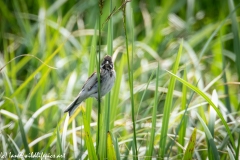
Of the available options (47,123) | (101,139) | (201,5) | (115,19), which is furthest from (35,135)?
(201,5)

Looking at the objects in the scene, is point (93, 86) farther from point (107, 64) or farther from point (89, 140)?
point (89, 140)

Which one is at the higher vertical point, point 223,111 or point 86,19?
point 86,19

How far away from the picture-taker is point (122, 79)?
15.2 ft

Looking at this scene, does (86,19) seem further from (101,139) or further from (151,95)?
(101,139)

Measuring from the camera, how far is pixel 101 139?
279 centimetres

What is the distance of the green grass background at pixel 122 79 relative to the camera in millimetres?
2957

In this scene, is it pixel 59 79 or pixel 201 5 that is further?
pixel 201 5

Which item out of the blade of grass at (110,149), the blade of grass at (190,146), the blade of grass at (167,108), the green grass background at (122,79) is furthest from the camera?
the green grass background at (122,79)

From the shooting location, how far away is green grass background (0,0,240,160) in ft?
9.70

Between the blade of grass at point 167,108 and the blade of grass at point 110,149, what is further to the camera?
the blade of grass at point 167,108

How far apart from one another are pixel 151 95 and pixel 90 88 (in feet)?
8.26

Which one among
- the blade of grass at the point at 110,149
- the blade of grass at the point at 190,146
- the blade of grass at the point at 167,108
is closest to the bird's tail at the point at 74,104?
the blade of grass at the point at 110,149

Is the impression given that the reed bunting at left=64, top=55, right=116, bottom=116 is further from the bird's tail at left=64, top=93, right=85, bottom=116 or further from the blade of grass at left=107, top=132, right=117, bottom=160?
the blade of grass at left=107, top=132, right=117, bottom=160

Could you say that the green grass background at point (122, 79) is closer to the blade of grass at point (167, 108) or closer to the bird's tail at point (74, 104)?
the blade of grass at point (167, 108)
